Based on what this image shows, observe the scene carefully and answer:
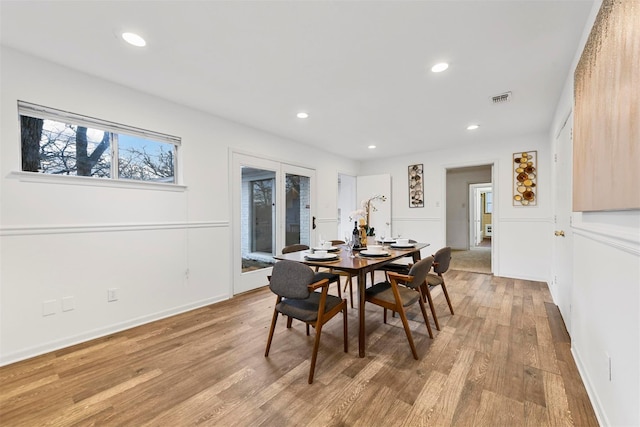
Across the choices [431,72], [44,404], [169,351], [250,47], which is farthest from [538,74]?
[44,404]

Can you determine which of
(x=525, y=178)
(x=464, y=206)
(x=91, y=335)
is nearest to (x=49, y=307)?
(x=91, y=335)

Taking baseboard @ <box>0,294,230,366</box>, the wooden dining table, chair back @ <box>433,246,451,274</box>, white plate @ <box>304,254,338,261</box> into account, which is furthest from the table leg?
baseboard @ <box>0,294,230,366</box>

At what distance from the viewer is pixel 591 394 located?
156cm

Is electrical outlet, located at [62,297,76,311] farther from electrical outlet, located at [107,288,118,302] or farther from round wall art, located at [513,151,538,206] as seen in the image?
round wall art, located at [513,151,538,206]

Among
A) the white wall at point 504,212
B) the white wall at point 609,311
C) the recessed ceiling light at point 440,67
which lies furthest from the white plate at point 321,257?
the white wall at point 504,212

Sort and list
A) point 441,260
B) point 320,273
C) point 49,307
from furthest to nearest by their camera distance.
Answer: point 320,273, point 441,260, point 49,307

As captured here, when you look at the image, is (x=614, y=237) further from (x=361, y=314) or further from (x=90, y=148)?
(x=90, y=148)

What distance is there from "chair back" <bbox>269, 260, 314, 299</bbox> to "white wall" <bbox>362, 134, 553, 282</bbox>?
410 cm

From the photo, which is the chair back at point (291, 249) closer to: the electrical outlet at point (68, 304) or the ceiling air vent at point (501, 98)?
the electrical outlet at point (68, 304)

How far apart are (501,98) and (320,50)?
2.11 metres

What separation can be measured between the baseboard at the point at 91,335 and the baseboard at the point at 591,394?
338 centimetres

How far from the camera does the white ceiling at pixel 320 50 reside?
1628mm

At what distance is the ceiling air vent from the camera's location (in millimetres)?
2756

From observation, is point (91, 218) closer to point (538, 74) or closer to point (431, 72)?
point (431, 72)
